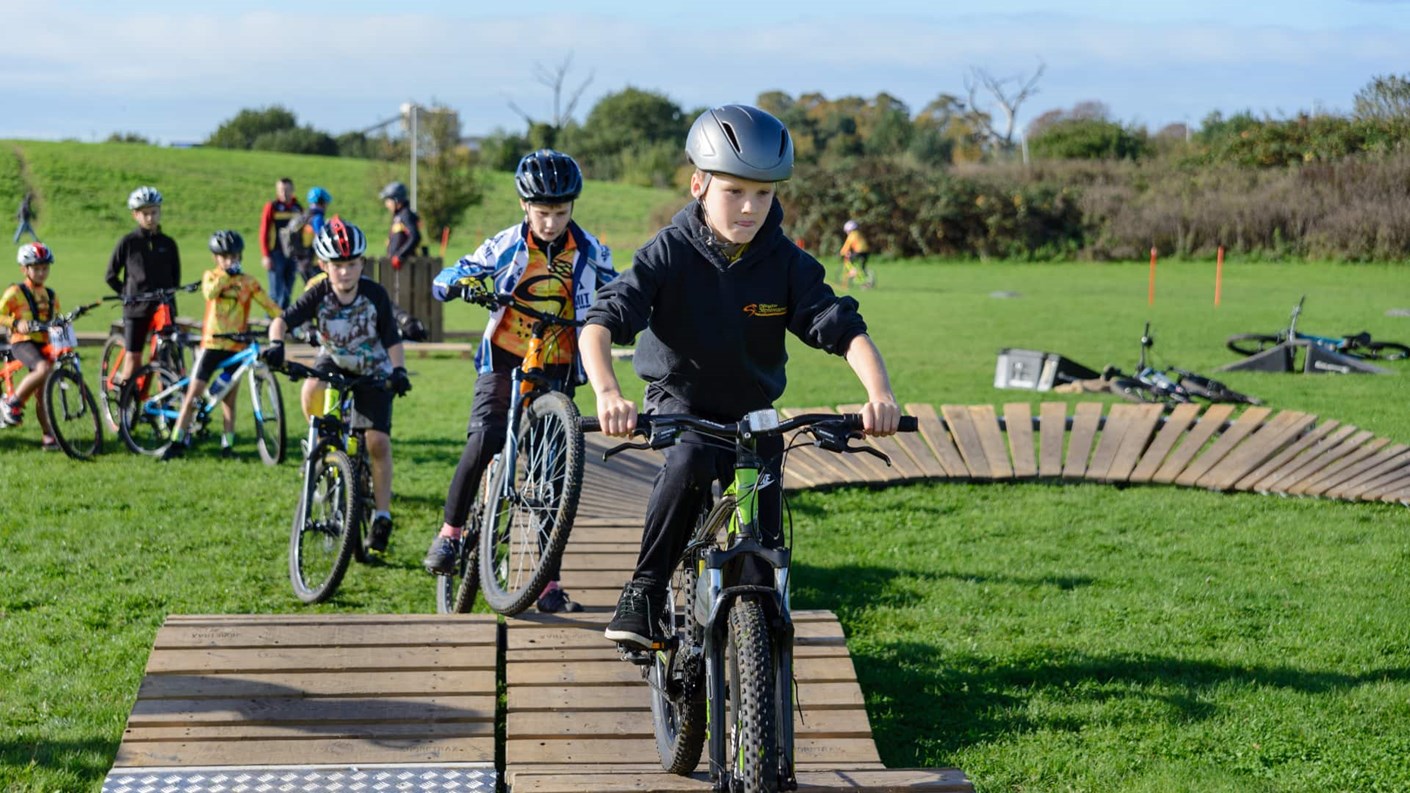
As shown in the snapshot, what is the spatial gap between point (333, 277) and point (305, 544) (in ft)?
4.59

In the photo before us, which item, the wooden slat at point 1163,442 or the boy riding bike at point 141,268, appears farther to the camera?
the boy riding bike at point 141,268

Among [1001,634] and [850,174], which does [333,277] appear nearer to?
[1001,634]

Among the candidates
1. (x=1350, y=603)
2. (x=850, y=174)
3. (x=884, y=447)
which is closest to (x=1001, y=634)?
(x=1350, y=603)

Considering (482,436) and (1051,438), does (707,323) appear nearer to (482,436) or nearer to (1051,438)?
(482,436)

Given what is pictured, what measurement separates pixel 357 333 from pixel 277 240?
13578 mm

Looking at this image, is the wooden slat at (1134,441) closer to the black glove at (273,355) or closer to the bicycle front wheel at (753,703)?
the black glove at (273,355)

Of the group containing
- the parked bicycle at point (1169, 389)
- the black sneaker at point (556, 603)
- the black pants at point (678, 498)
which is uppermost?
the black pants at point (678, 498)

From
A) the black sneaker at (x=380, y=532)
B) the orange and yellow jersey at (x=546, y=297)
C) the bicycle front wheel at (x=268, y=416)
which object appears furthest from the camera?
the bicycle front wheel at (x=268, y=416)

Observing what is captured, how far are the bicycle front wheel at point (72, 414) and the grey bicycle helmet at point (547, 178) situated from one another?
6.17 m

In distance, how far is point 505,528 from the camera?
6211mm

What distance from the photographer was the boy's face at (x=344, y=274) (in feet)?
24.5

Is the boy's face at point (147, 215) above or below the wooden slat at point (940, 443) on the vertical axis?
above

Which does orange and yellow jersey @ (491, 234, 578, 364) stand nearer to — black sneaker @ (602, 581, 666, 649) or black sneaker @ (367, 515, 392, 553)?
black sneaker @ (367, 515, 392, 553)

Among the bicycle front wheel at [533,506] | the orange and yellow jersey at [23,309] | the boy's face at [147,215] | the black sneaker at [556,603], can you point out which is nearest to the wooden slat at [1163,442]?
the black sneaker at [556,603]
